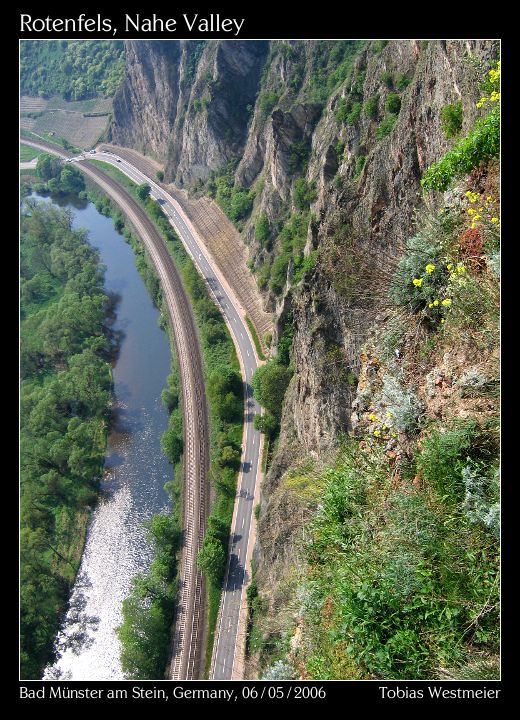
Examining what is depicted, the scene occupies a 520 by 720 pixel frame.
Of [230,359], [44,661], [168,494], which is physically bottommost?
[44,661]

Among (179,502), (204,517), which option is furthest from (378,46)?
(179,502)

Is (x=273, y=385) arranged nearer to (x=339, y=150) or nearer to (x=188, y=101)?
(x=339, y=150)

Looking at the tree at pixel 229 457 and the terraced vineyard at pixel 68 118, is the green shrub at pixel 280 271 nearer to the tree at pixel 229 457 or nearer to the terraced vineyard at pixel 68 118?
the tree at pixel 229 457

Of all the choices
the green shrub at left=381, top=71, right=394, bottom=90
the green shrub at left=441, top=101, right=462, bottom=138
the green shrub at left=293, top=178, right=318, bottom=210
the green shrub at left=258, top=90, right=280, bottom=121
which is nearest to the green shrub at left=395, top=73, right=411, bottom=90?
the green shrub at left=381, top=71, right=394, bottom=90

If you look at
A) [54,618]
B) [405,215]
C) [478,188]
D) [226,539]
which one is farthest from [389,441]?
[54,618]

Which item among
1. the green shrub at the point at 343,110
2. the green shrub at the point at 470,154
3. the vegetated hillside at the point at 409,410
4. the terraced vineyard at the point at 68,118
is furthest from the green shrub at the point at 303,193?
the terraced vineyard at the point at 68,118

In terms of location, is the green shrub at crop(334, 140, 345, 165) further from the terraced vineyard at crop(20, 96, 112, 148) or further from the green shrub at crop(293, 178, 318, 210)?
the terraced vineyard at crop(20, 96, 112, 148)

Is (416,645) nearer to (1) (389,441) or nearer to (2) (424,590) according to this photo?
(2) (424,590)
